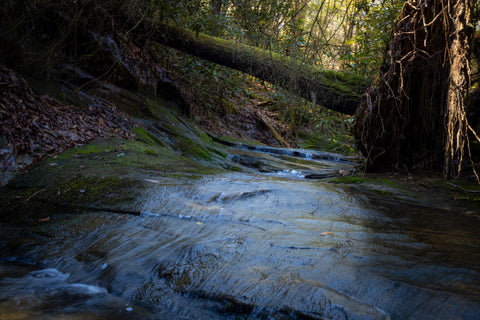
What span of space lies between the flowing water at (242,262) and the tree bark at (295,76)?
3768 mm

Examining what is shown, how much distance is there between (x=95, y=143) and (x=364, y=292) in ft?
16.0

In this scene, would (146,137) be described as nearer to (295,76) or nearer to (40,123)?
(40,123)

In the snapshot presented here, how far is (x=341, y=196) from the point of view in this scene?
4258 mm

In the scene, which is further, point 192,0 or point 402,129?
point 192,0

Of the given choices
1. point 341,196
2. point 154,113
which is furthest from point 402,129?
point 154,113

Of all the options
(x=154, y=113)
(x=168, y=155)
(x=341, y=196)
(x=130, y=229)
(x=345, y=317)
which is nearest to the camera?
(x=345, y=317)

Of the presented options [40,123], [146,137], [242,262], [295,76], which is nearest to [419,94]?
[295,76]

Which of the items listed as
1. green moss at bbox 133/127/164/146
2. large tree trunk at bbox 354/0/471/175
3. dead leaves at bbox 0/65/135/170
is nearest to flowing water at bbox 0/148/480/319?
dead leaves at bbox 0/65/135/170

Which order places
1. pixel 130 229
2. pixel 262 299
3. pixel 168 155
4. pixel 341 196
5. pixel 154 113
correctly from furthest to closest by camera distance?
pixel 154 113 → pixel 168 155 → pixel 341 196 → pixel 130 229 → pixel 262 299

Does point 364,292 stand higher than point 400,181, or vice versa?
point 400,181

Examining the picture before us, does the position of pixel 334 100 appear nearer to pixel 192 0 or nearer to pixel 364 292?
pixel 192 0

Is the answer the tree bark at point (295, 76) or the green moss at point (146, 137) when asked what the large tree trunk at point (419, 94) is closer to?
the tree bark at point (295, 76)

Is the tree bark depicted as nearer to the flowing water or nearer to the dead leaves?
the dead leaves

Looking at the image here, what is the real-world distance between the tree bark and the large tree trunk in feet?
4.38
